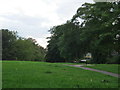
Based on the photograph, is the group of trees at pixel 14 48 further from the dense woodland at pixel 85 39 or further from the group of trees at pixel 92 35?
the group of trees at pixel 92 35

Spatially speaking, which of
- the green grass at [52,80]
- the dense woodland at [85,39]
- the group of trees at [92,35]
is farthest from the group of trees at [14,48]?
the green grass at [52,80]

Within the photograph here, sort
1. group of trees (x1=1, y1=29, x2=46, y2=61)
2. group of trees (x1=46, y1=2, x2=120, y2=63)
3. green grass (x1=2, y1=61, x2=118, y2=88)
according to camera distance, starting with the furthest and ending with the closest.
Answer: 1. group of trees (x1=1, y1=29, x2=46, y2=61)
2. group of trees (x1=46, y1=2, x2=120, y2=63)
3. green grass (x1=2, y1=61, x2=118, y2=88)

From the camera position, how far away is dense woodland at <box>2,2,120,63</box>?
15.8m

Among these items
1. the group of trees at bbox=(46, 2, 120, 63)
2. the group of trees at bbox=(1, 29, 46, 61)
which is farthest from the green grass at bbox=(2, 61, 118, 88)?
the group of trees at bbox=(1, 29, 46, 61)

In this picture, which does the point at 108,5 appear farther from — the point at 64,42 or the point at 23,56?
the point at 23,56

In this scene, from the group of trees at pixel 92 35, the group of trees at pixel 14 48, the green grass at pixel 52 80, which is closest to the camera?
the green grass at pixel 52 80

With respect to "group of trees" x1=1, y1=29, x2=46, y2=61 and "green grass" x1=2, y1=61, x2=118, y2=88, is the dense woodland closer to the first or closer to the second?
"group of trees" x1=1, y1=29, x2=46, y2=61

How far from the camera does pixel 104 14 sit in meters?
15.7

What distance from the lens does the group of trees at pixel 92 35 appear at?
15.5 m

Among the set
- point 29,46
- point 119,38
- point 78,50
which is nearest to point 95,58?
point 78,50

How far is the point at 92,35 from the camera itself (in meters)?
20.8

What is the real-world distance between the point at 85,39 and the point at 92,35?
4017 millimetres

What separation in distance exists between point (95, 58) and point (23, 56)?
3801cm

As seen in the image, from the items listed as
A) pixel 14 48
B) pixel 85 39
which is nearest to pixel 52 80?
pixel 85 39
